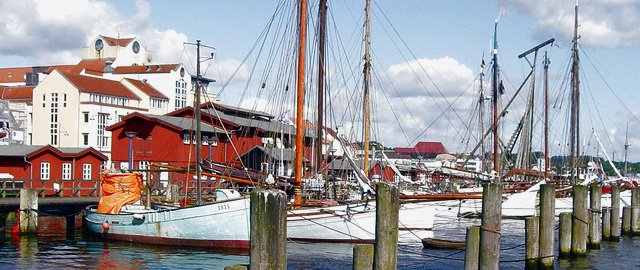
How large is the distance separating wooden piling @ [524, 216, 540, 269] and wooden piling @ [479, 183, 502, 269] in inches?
206

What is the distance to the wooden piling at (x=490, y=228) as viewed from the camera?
2372cm

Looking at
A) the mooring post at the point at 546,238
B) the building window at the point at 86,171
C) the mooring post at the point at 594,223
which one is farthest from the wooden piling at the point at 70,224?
the mooring post at the point at 594,223

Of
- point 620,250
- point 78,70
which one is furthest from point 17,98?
point 620,250

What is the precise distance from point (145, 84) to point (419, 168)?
62324 mm

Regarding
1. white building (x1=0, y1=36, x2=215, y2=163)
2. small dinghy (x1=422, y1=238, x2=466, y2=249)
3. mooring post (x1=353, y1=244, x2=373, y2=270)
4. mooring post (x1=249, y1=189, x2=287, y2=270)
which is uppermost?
white building (x1=0, y1=36, x2=215, y2=163)

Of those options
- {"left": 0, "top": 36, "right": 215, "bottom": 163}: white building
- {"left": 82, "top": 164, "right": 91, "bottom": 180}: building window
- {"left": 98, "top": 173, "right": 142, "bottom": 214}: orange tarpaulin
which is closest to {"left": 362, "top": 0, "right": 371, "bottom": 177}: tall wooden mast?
{"left": 98, "top": 173, "right": 142, "bottom": 214}: orange tarpaulin

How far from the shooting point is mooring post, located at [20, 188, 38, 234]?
42.5 m

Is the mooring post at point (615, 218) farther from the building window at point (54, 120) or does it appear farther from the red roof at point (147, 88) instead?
the red roof at point (147, 88)

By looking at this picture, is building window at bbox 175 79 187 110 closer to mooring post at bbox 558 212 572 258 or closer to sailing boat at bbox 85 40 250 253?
sailing boat at bbox 85 40 250 253

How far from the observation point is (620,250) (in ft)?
124

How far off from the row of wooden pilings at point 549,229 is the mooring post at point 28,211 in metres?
26.4

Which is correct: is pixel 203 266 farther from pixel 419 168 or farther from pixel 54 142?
pixel 54 142

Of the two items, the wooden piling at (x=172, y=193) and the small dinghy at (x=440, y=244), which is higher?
the wooden piling at (x=172, y=193)

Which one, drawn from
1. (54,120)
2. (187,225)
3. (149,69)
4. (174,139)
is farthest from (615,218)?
(149,69)
